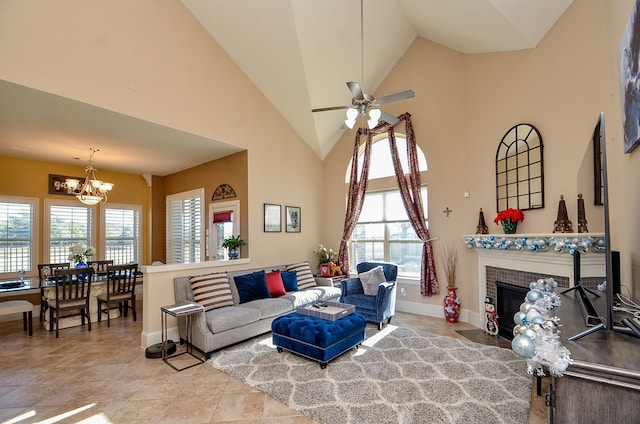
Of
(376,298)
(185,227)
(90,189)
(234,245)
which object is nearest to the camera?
(376,298)

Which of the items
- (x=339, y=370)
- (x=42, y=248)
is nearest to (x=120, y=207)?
(x=42, y=248)

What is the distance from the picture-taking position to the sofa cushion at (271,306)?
4.38 meters

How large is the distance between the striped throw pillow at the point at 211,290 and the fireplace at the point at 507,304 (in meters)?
3.85

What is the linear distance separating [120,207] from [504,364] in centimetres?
789

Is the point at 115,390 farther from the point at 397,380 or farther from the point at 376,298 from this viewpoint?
the point at 376,298

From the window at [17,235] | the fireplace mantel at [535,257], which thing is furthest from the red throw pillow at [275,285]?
the window at [17,235]

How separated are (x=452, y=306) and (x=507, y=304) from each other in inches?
34.5

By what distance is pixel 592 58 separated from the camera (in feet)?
11.2

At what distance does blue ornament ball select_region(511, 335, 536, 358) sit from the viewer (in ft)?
4.21

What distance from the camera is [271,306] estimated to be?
14.8 feet

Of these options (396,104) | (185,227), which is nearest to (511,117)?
(396,104)

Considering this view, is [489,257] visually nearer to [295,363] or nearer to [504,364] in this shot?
[504,364]

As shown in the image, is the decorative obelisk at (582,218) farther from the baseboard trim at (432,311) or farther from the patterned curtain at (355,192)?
the patterned curtain at (355,192)

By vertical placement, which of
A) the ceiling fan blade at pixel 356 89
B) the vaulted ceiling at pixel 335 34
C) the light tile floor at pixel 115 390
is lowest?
the light tile floor at pixel 115 390
